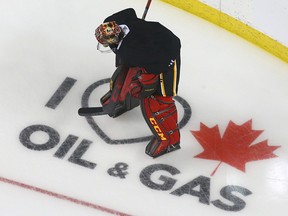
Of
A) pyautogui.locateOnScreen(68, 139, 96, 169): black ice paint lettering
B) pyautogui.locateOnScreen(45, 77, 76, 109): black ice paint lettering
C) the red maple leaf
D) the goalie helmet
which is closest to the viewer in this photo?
the goalie helmet

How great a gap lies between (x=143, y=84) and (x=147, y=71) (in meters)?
0.12

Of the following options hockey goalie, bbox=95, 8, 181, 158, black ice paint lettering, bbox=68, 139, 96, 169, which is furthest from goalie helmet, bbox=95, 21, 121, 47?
black ice paint lettering, bbox=68, 139, 96, 169

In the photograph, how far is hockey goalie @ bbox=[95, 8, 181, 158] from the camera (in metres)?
3.12

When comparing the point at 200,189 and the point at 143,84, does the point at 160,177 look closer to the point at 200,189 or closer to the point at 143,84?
the point at 200,189

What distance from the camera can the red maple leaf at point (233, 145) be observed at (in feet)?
11.7

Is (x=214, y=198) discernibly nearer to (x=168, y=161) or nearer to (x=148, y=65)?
(x=168, y=161)

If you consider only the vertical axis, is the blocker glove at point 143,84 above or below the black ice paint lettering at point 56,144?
above

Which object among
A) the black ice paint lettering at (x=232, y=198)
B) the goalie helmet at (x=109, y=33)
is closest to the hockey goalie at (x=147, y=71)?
the goalie helmet at (x=109, y=33)

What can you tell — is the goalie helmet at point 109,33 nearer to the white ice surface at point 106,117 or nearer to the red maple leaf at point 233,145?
the white ice surface at point 106,117

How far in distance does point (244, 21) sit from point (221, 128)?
789 millimetres

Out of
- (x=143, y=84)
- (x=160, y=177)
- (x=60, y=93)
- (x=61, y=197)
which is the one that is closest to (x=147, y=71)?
(x=143, y=84)

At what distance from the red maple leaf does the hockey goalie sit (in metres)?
0.17

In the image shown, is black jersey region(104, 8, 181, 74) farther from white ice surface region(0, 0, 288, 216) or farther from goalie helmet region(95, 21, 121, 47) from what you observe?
white ice surface region(0, 0, 288, 216)

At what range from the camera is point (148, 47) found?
3.10 meters
